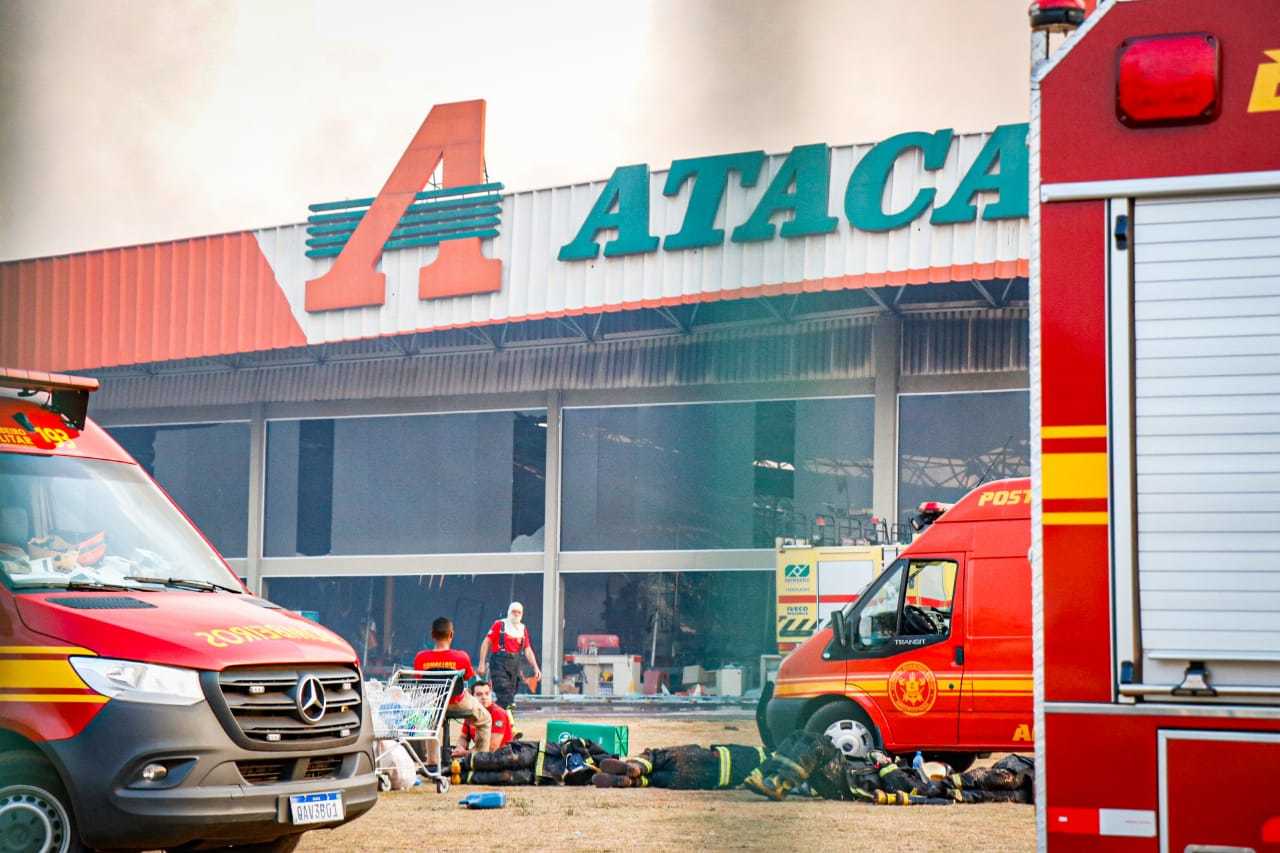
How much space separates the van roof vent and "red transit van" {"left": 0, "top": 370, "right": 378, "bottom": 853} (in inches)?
0.4

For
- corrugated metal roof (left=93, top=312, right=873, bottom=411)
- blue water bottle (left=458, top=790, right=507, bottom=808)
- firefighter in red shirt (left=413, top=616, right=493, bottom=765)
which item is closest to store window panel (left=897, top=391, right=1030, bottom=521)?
corrugated metal roof (left=93, top=312, right=873, bottom=411)

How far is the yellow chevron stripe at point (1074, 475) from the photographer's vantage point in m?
3.83

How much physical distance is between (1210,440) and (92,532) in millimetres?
4604

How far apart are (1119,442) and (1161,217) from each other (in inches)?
23.0

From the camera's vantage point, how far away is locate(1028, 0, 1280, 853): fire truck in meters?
3.58

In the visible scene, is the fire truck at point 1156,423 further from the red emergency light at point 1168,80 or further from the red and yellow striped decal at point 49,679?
the red and yellow striped decal at point 49,679

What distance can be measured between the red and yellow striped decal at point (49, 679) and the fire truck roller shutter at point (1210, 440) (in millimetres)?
3758

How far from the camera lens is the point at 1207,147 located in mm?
3844

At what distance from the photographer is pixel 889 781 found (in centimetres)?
1030

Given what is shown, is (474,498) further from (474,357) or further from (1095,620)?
(1095,620)

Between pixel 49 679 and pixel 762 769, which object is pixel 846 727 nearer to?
pixel 762 769

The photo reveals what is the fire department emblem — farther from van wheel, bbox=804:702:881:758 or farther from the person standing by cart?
the person standing by cart

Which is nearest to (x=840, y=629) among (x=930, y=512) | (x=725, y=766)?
(x=930, y=512)

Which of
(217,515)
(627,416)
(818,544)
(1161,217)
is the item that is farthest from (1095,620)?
(217,515)
